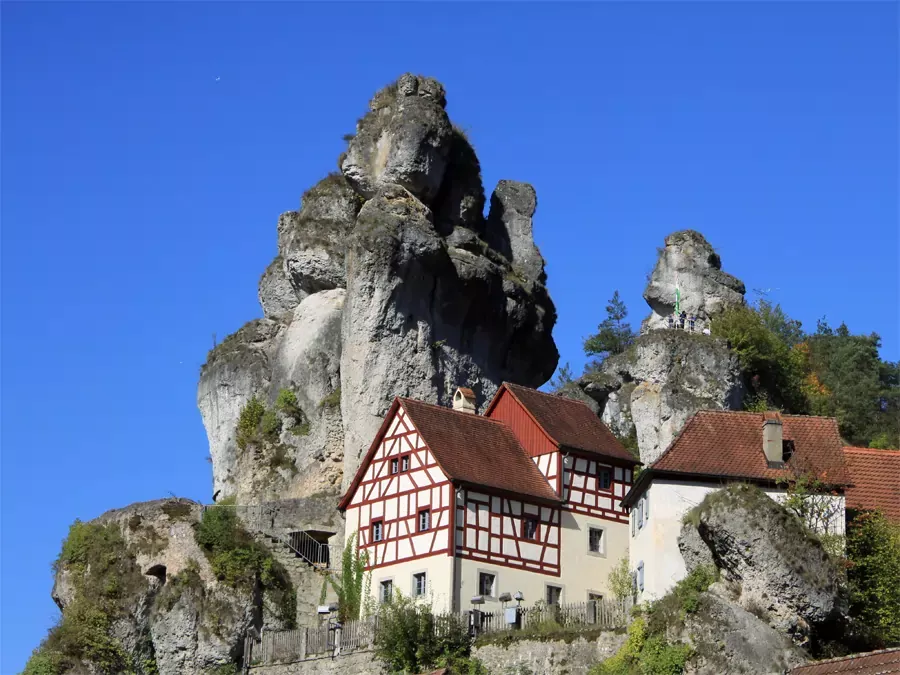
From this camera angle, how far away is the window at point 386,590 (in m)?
53.8

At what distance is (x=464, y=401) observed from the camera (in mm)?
60125

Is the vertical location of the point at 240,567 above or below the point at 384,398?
below

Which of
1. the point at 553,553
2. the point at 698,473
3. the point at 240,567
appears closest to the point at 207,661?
the point at 240,567

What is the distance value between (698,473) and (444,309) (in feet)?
58.5

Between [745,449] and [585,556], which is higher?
[745,449]

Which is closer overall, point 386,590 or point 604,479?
point 386,590

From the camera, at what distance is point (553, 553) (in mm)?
54875

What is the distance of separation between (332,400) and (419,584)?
43.8 feet

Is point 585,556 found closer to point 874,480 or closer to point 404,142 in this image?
point 874,480

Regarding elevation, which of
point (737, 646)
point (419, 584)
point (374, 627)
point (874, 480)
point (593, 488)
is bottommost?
point (737, 646)

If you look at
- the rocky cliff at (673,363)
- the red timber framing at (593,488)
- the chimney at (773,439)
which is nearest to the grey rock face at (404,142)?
the rocky cliff at (673,363)

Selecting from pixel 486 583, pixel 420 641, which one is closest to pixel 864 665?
pixel 420 641

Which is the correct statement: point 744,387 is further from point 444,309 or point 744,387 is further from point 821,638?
point 821,638

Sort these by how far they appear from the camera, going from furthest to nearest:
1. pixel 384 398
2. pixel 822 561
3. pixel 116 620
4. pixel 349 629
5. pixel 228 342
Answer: pixel 228 342 < pixel 384 398 < pixel 116 620 < pixel 349 629 < pixel 822 561
